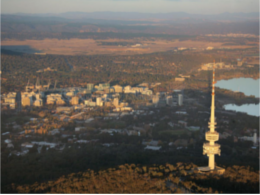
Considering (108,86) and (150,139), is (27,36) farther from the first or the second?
(150,139)

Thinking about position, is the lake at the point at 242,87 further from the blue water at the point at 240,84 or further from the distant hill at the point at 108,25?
the distant hill at the point at 108,25

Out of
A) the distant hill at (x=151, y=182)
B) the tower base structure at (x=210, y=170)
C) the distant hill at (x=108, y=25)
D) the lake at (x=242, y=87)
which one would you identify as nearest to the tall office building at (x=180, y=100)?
the lake at (x=242, y=87)

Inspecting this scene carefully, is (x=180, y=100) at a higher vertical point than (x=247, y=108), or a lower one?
higher

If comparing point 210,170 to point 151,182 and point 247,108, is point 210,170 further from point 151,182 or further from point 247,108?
point 247,108

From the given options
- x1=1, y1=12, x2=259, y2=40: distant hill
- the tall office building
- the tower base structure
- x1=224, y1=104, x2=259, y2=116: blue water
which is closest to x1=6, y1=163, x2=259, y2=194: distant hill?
the tower base structure

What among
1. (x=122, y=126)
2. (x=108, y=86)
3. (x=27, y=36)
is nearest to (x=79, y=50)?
(x=27, y=36)

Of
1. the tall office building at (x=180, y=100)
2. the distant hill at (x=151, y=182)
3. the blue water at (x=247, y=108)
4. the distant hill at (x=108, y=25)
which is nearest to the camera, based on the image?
the distant hill at (x=151, y=182)

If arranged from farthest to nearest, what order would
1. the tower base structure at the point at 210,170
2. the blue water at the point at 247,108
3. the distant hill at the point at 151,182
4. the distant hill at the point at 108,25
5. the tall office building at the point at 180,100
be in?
the distant hill at the point at 108,25 → the tall office building at the point at 180,100 → the blue water at the point at 247,108 → the tower base structure at the point at 210,170 → the distant hill at the point at 151,182

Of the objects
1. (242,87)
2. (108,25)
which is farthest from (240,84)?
(108,25)
